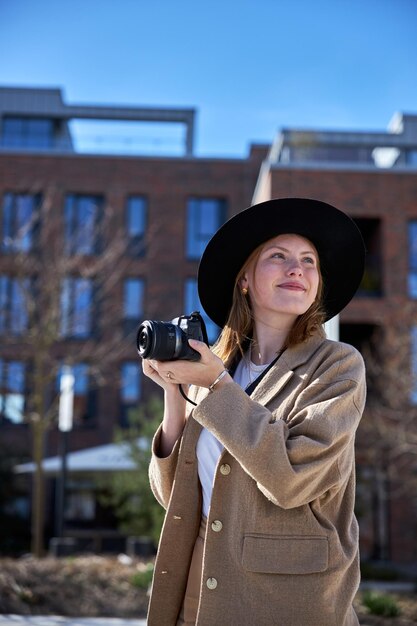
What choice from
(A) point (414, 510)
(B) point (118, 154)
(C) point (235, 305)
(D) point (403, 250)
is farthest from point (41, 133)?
(C) point (235, 305)

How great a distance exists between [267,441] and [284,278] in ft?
2.05

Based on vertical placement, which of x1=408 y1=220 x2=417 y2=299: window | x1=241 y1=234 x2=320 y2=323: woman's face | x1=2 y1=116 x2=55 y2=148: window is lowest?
x1=241 y1=234 x2=320 y2=323: woman's face

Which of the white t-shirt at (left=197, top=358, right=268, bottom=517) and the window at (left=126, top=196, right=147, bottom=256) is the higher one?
the window at (left=126, top=196, right=147, bottom=256)

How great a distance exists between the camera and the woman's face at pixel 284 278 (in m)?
2.43

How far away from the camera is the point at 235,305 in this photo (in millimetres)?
2646

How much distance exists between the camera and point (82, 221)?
2102cm

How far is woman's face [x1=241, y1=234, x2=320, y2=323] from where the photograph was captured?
243cm

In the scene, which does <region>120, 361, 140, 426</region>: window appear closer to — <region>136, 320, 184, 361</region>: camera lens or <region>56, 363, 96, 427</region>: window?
<region>56, 363, 96, 427</region>: window

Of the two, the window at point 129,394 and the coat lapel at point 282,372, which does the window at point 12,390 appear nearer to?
the window at point 129,394

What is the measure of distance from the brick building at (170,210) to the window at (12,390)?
153 mm

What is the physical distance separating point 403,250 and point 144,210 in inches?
383

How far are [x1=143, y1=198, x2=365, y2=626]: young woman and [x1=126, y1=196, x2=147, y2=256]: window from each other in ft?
85.1

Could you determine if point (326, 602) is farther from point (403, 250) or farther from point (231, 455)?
point (403, 250)

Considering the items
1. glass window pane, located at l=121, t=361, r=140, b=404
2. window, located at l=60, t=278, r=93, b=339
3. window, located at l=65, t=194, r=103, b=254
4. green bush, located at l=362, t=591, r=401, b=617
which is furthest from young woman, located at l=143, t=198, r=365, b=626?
glass window pane, located at l=121, t=361, r=140, b=404
